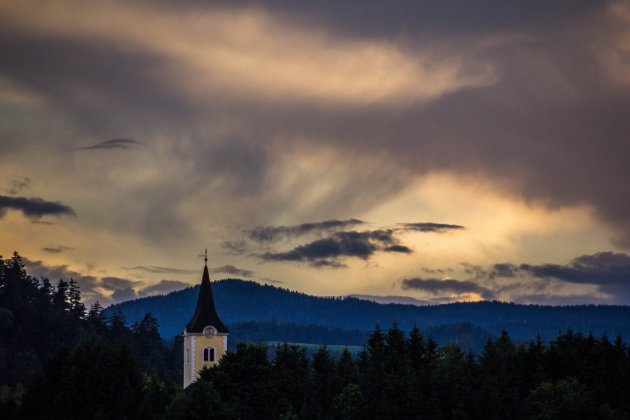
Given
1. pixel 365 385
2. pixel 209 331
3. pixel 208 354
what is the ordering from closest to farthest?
pixel 365 385, pixel 208 354, pixel 209 331

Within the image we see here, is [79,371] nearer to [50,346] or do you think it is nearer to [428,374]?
[428,374]

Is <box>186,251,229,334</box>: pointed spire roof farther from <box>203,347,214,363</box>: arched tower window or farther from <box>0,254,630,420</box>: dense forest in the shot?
<box>0,254,630,420</box>: dense forest

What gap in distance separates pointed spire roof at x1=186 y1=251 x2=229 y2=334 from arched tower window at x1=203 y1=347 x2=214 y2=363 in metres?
2.55

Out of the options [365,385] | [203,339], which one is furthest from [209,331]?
[365,385]

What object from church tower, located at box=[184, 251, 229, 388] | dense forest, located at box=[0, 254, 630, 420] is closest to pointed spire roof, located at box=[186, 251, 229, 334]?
church tower, located at box=[184, 251, 229, 388]

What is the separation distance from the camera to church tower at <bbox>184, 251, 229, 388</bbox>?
145250 millimetres

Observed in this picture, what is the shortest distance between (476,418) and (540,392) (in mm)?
7576

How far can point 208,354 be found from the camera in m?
146

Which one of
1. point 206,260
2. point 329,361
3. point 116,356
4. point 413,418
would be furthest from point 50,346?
point 413,418

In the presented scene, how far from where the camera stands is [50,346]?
19925 centimetres

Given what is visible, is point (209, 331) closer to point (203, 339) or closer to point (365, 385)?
point (203, 339)

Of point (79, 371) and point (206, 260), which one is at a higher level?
point (206, 260)

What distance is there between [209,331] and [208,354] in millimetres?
3155

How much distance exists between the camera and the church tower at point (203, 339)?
477ft
